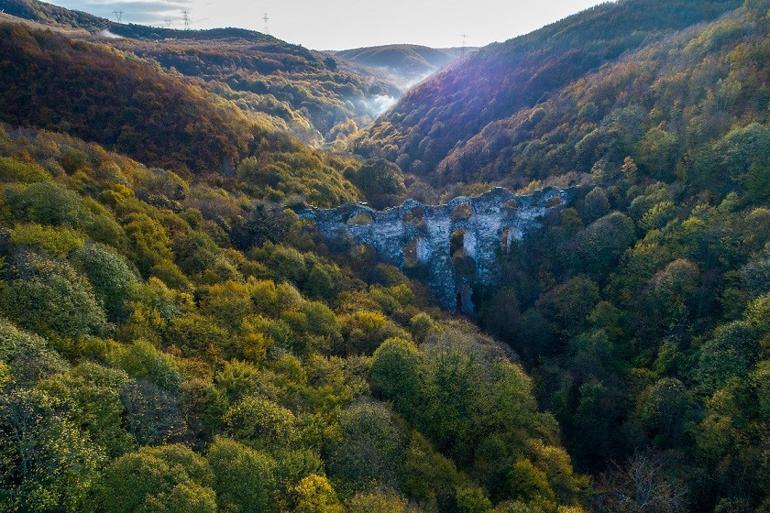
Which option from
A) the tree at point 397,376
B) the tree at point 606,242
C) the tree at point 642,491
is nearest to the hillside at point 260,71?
the tree at point 606,242

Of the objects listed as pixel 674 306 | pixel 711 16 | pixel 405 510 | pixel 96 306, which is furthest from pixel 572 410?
pixel 711 16

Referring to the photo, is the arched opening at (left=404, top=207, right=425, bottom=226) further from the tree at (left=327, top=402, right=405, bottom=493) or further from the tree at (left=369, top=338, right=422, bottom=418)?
the tree at (left=327, top=402, right=405, bottom=493)

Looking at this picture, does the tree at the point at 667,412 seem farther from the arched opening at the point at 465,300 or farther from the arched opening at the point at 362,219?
the arched opening at the point at 362,219

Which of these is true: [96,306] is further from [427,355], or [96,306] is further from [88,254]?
[427,355]

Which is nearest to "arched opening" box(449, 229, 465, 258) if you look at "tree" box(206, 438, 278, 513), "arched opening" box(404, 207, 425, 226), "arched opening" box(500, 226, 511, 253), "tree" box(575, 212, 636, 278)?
"arched opening" box(500, 226, 511, 253)

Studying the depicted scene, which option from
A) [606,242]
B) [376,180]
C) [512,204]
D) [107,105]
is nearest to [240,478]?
[606,242]

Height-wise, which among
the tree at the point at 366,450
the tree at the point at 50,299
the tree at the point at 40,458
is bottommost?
the tree at the point at 366,450

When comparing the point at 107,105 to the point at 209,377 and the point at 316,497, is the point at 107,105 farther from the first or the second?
the point at 316,497
